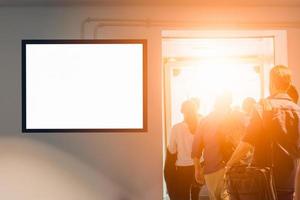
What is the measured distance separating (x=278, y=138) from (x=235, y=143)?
1.19 m

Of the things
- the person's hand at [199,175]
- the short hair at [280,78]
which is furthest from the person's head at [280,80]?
the person's hand at [199,175]

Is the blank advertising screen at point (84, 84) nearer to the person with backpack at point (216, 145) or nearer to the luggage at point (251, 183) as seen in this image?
the person with backpack at point (216, 145)

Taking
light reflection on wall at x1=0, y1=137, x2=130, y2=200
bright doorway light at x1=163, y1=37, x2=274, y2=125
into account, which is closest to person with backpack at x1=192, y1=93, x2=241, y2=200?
light reflection on wall at x1=0, y1=137, x2=130, y2=200

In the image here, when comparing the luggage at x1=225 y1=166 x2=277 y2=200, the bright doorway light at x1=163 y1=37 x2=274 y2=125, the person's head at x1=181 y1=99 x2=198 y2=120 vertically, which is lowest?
the luggage at x1=225 y1=166 x2=277 y2=200

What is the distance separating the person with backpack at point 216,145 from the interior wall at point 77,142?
0.56 m

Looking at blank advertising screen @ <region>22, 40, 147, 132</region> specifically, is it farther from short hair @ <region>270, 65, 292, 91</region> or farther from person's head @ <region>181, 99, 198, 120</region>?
short hair @ <region>270, 65, 292, 91</region>

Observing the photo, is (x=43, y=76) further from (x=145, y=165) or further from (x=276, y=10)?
(x=276, y=10)

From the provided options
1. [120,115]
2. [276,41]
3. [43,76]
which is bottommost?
[120,115]

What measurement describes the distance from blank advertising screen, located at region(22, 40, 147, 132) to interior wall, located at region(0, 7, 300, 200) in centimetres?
8

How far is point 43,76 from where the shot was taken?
4223 millimetres

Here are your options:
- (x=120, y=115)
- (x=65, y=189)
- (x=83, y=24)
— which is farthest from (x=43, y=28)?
(x=65, y=189)

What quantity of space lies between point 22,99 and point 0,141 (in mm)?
463

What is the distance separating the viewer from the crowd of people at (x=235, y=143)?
250 cm

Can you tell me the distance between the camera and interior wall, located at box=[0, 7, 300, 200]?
4137 millimetres
